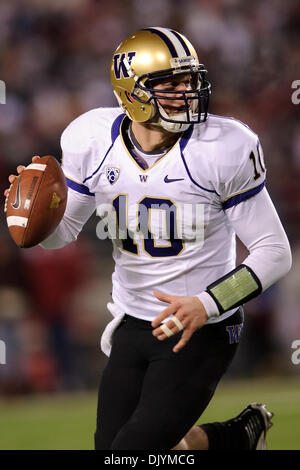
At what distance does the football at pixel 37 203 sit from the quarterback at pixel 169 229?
0.13 meters

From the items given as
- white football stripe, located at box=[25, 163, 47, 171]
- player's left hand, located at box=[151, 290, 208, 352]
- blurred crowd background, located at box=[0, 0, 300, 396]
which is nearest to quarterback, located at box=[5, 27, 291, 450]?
player's left hand, located at box=[151, 290, 208, 352]

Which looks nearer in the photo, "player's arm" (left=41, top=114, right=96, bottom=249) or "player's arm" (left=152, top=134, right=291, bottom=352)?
"player's arm" (left=152, top=134, right=291, bottom=352)

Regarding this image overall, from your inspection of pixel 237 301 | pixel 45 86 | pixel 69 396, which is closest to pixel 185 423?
pixel 237 301

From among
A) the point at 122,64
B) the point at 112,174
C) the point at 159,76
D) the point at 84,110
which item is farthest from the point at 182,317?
the point at 84,110

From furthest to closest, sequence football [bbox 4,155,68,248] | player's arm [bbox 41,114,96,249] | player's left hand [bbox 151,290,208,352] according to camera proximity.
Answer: player's arm [bbox 41,114,96,249], football [bbox 4,155,68,248], player's left hand [bbox 151,290,208,352]

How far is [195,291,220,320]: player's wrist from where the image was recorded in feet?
7.43

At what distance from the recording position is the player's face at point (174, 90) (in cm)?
241

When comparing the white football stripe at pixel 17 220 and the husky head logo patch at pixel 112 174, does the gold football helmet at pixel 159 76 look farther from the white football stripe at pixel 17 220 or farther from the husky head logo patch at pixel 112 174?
the white football stripe at pixel 17 220

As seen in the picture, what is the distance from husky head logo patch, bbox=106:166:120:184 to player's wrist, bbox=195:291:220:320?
0.48 m

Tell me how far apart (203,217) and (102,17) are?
440cm

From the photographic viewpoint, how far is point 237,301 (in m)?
2.32

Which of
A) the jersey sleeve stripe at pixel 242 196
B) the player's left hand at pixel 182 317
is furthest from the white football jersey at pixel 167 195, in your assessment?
the player's left hand at pixel 182 317

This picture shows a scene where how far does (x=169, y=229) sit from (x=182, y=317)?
0.33m

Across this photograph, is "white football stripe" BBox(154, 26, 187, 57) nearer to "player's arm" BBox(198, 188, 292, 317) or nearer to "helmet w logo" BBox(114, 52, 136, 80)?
"helmet w logo" BBox(114, 52, 136, 80)
